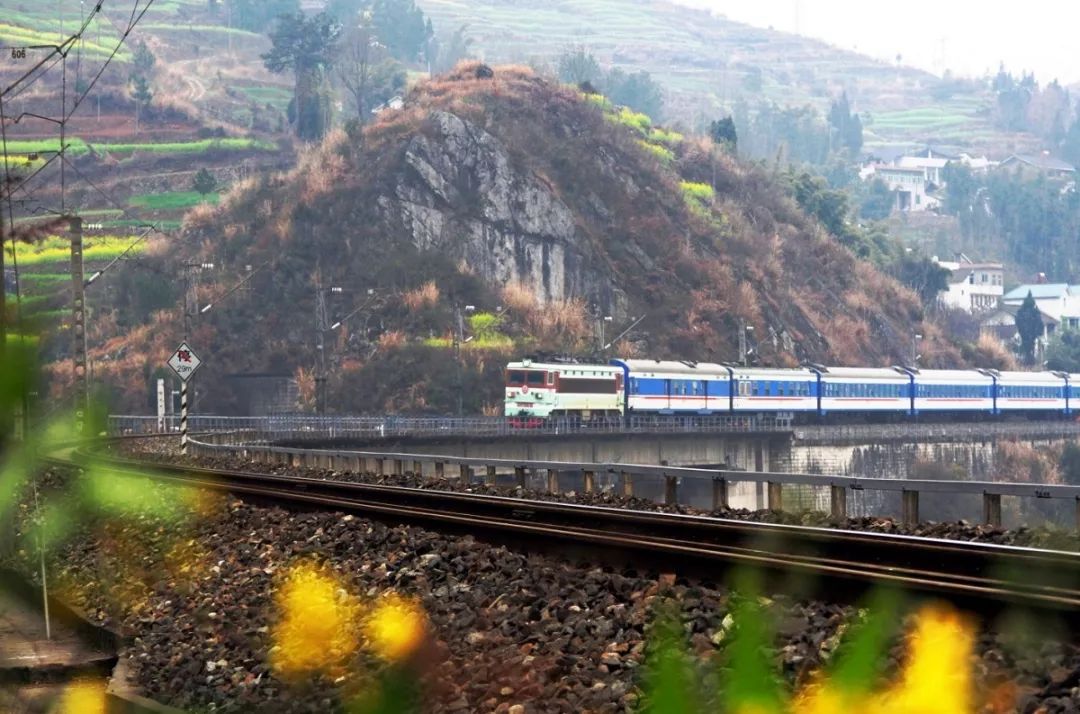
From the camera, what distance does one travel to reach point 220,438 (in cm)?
7075

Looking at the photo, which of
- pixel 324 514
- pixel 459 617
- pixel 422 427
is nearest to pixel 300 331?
pixel 422 427

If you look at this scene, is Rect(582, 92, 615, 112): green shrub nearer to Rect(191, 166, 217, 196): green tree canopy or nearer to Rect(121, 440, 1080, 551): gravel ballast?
Rect(191, 166, 217, 196): green tree canopy

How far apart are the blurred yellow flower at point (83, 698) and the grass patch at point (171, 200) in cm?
15381

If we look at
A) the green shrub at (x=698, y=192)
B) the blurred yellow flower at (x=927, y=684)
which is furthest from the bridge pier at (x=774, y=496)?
the green shrub at (x=698, y=192)

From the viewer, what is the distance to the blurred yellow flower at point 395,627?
12.5 m

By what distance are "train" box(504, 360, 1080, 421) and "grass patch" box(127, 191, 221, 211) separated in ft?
271

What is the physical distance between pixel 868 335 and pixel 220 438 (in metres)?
93.0

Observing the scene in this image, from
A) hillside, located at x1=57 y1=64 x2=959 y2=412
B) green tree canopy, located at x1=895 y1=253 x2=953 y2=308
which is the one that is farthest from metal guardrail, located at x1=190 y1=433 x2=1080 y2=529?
green tree canopy, located at x1=895 y1=253 x2=953 y2=308

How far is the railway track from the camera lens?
11.3 metres

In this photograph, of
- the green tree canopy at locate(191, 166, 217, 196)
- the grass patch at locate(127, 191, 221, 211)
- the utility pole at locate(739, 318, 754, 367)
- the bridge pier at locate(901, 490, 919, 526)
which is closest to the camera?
the bridge pier at locate(901, 490, 919, 526)

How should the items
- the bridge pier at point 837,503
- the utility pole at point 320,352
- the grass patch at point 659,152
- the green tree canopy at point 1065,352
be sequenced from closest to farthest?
the bridge pier at point 837,503
the utility pole at point 320,352
the grass patch at point 659,152
the green tree canopy at point 1065,352

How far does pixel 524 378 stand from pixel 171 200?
91.1m

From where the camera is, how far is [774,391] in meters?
99.7

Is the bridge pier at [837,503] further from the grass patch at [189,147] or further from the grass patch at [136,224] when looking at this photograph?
the grass patch at [189,147]
